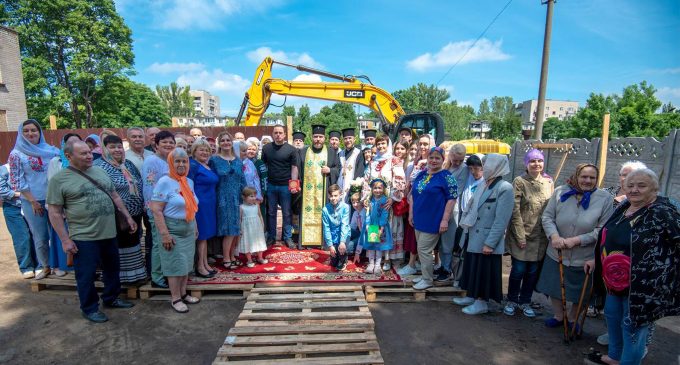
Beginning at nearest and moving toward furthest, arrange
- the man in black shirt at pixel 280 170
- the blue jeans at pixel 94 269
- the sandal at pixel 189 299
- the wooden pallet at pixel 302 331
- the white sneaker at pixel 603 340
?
the wooden pallet at pixel 302 331 < the white sneaker at pixel 603 340 < the blue jeans at pixel 94 269 < the sandal at pixel 189 299 < the man in black shirt at pixel 280 170

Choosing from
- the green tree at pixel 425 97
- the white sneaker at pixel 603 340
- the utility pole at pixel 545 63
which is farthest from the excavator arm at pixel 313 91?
the green tree at pixel 425 97

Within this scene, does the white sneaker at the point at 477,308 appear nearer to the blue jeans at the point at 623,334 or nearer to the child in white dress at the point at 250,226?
the blue jeans at the point at 623,334

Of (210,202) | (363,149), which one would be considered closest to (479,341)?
(363,149)

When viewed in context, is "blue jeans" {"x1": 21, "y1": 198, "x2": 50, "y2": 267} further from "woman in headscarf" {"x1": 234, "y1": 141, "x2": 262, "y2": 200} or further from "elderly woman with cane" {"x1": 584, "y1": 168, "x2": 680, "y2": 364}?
"elderly woman with cane" {"x1": 584, "y1": 168, "x2": 680, "y2": 364}

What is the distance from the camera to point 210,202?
12.6 feet

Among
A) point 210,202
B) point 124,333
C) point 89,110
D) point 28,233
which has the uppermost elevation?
point 89,110

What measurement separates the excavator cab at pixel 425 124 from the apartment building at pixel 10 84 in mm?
15742

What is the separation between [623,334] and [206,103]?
367 feet

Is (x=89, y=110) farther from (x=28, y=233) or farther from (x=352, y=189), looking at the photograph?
(x=352, y=189)

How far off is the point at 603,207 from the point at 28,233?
648 centimetres

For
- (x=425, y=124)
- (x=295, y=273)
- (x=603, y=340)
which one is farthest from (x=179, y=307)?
(x=425, y=124)

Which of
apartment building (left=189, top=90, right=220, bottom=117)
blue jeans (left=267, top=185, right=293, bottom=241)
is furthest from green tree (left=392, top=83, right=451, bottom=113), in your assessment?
apartment building (left=189, top=90, right=220, bottom=117)

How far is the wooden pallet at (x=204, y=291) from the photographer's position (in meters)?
3.71

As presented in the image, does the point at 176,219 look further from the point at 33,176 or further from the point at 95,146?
the point at 33,176
